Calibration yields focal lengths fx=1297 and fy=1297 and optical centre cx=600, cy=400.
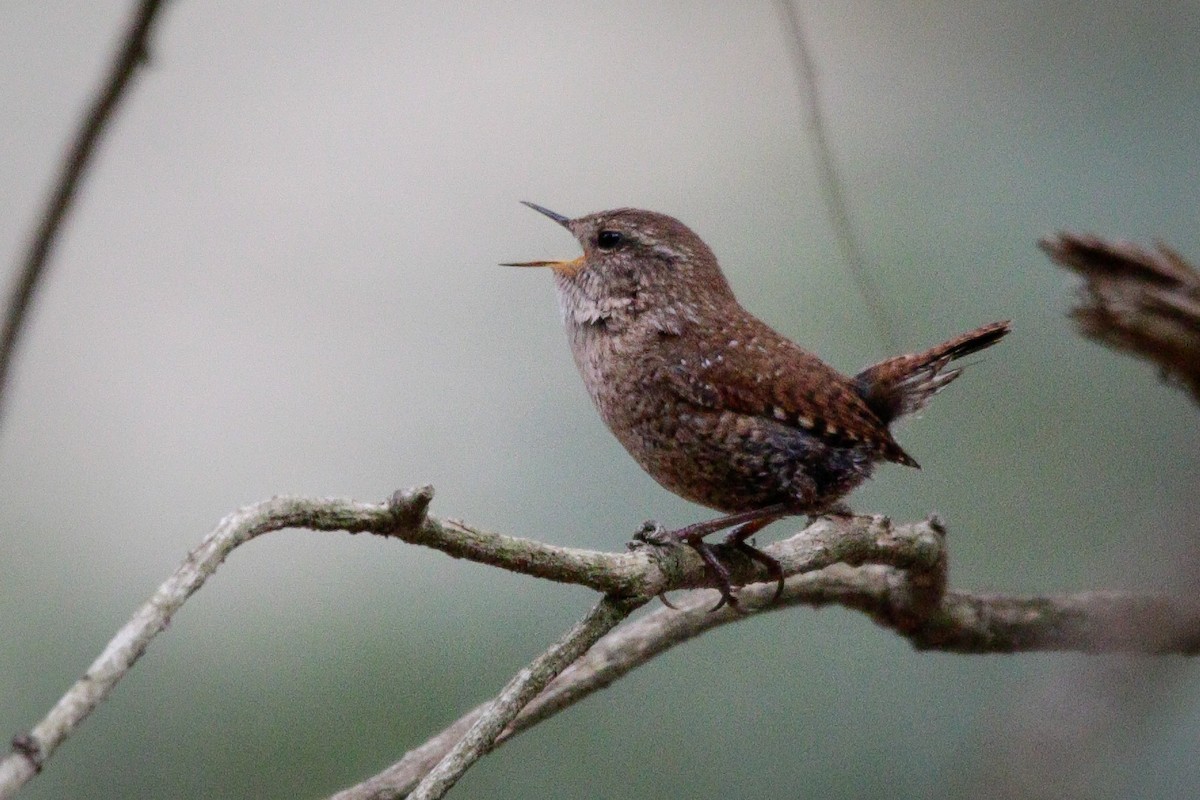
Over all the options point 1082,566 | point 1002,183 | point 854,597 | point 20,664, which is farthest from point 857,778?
point 20,664

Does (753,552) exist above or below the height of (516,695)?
above

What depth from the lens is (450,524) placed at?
194 centimetres

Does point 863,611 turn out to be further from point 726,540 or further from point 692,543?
point 692,543

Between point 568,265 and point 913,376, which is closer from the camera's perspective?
point 913,376

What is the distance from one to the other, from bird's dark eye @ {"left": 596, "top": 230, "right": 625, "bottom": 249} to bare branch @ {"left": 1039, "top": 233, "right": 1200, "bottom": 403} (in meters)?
1.63

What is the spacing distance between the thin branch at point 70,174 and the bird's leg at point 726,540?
46.0 inches

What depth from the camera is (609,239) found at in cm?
351

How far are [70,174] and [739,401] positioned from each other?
1623 millimetres

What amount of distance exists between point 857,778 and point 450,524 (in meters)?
1.89

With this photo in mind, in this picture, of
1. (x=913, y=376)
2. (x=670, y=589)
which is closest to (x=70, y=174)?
(x=670, y=589)

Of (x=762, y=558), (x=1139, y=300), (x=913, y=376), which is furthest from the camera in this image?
(x=913, y=376)

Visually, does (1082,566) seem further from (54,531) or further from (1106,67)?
(54,531)

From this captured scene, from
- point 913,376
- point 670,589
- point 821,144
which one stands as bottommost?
point 670,589

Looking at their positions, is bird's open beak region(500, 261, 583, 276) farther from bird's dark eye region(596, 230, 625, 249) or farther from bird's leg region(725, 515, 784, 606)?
bird's leg region(725, 515, 784, 606)
